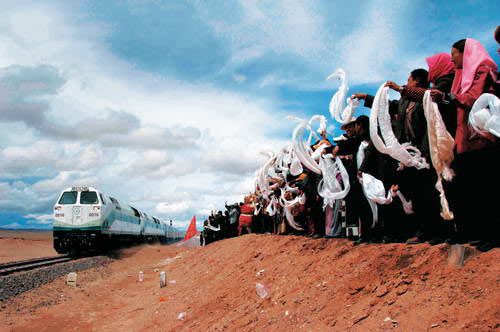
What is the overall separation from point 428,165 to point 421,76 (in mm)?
1119

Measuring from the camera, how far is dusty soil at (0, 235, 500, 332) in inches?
118

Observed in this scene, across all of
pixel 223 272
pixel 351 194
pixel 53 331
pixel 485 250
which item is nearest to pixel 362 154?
pixel 351 194

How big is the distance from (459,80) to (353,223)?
2.96m

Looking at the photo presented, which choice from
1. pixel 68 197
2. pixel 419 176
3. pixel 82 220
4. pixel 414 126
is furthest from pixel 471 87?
pixel 68 197

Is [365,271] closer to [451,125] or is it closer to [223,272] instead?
[451,125]

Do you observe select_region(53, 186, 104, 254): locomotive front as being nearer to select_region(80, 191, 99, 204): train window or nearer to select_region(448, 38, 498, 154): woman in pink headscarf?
select_region(80, 191, 99, 204): train window

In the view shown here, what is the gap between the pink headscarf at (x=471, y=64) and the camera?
3.91m

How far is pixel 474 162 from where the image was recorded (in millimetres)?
3863

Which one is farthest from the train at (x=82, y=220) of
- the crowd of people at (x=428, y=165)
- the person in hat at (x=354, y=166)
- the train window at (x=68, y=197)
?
the person in hat at (x=354, y=166)

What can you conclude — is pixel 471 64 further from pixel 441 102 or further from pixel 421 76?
pixel 421 76

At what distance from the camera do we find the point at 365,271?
4.25 meters

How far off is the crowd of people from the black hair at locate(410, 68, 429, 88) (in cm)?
1

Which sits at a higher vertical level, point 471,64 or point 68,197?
point 68,197

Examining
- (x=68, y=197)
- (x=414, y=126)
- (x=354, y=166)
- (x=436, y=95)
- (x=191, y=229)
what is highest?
(x=68, y=197)
